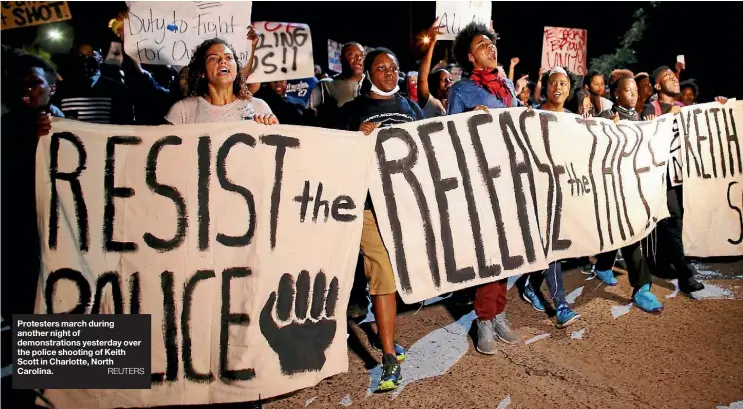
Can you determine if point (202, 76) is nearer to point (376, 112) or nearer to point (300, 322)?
point (376, 112)

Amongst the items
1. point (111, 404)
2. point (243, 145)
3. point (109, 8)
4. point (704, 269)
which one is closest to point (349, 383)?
point (111, 404)

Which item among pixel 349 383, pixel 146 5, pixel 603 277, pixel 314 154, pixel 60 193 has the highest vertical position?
pixel 146 5

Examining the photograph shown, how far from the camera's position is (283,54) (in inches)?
205

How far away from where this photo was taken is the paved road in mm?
2873

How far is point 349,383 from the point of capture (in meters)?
3.11

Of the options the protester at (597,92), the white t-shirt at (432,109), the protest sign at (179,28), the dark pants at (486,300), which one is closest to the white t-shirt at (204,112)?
the protest sign at (179,28)

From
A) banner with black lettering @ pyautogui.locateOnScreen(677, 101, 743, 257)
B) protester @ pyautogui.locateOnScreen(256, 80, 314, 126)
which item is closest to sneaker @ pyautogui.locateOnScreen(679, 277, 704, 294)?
banner with black lettering @ pyautogui.locateOnScreen(677, 101, 743, 257)

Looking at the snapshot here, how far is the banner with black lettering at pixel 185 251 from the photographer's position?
2584 mm

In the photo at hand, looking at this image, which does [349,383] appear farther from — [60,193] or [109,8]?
[109,8]

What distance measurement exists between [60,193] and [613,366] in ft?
10.6

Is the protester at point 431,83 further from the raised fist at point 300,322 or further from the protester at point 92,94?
the protester at point 92,94

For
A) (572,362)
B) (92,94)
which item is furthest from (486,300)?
(92,94)

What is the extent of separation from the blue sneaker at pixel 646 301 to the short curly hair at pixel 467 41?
225 cm

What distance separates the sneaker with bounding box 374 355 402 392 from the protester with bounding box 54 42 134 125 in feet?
11.9
